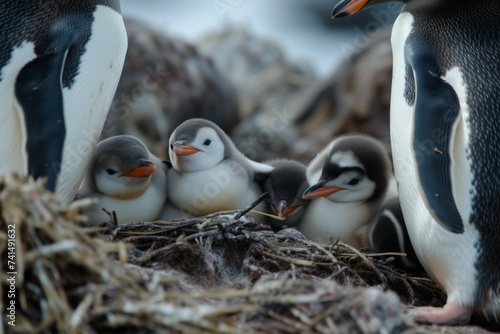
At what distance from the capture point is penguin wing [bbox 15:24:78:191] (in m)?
3.18

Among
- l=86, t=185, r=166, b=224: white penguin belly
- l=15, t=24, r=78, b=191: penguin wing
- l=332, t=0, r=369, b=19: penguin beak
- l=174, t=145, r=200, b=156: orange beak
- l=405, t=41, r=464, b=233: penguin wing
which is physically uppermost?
l=332, t=0, r=369, b=19: penguin beak

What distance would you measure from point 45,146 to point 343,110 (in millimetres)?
5262

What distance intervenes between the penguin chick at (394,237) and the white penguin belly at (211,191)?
62 cm

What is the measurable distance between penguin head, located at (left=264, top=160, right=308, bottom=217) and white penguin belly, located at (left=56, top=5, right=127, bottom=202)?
865 mm

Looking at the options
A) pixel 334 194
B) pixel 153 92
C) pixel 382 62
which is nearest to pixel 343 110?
pixel 382 62

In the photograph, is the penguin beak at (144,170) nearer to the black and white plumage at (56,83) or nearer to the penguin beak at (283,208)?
the black and white plumage at (56,83)

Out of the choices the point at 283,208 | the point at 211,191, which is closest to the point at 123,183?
the point at 211,191

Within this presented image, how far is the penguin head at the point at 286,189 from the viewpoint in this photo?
388cm

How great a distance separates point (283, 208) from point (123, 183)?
2.35ft

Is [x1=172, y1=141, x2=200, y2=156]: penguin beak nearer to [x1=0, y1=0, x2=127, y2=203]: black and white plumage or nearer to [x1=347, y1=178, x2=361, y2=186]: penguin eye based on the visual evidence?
[x1=0, y1=0, x2=127, y2=203]: black and white plumage

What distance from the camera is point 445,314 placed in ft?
10.1

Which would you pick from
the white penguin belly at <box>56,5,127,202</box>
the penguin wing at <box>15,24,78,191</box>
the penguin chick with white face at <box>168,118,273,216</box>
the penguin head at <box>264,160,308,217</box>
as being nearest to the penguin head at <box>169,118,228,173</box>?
the penguin chick with white face at <box>168,118,273,216</box>

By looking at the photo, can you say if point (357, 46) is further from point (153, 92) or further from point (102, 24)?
point (102, 24)

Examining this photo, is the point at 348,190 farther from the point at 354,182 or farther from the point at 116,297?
the point at 116,297
